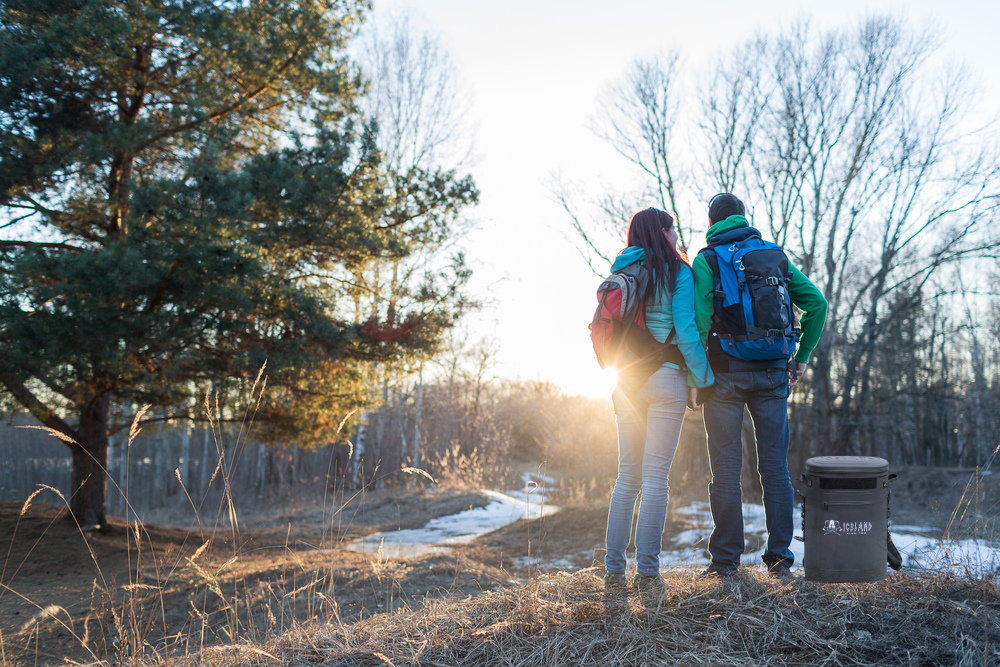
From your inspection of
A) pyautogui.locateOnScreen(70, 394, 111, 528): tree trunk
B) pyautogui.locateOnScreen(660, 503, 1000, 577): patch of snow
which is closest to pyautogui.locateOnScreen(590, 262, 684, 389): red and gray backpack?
pyautogui.locateOnScreen(660, 503, 1000, 577): patch of snow

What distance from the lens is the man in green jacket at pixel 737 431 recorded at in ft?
8.42

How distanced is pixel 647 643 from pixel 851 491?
3.78 feet

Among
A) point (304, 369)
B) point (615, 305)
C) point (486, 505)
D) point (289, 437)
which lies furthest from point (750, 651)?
point (486, 505)


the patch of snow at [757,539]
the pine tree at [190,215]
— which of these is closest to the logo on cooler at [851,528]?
the patch of snow at [757,539]

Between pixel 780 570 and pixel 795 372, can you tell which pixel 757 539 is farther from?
pixel 795 372

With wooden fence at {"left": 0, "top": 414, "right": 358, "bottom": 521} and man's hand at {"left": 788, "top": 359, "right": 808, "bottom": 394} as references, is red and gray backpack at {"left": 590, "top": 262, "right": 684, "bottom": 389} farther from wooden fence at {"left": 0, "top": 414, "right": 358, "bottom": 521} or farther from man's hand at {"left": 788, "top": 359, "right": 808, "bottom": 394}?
wooden fence at {"left": 0, "top": 414, "right": 358, "bottom": 521}

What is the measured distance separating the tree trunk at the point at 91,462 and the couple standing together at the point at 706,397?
5875mm

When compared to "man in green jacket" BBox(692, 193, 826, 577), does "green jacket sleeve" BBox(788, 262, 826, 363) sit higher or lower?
higher

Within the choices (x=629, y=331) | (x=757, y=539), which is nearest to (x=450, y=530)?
(x=757, y=539)

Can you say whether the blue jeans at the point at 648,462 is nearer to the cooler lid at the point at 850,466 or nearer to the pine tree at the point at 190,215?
the cooler lid at the point at 850,466

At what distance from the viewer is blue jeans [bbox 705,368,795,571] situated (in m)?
2.57

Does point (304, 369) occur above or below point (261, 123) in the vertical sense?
below

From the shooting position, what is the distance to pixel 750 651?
191cm

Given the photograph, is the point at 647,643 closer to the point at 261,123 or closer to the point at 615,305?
the point at 615,305
